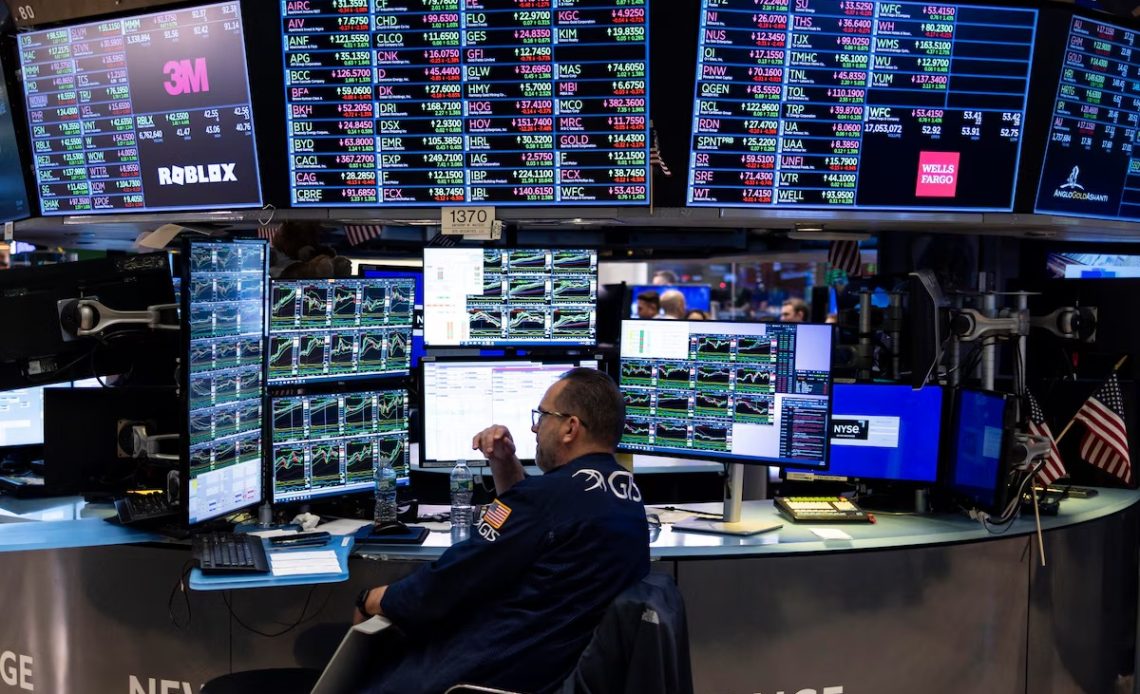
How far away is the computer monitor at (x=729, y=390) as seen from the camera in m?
3.29

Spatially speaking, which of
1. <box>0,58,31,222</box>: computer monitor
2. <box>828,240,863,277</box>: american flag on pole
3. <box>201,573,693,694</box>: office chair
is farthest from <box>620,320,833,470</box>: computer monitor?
<box>828,240,863,277</box>: american flag on pole

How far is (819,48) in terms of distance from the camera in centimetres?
378

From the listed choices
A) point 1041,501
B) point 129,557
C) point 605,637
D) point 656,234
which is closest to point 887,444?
point 1041,501

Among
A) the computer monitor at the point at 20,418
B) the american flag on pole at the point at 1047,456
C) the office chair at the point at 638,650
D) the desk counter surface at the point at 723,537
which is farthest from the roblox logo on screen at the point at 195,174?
the american flag on pole at the point at 1047,456

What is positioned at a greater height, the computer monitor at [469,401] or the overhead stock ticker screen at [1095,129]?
the overhead stock ticker screen at [1095,129]

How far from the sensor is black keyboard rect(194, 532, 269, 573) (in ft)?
9.12

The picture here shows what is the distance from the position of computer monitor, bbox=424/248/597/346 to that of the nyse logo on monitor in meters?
1.17

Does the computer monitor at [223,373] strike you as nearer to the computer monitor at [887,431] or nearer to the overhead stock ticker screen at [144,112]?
the overhead stock ticker screen at [144,112]

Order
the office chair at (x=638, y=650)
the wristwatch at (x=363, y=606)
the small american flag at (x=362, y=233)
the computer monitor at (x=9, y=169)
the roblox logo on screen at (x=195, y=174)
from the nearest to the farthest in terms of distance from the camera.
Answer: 1. the office chair at (x=638, y=650)
2. the wristwatch at (x=363, y=606)
3. the roblox logo on screen at (x=195, y=174)
4. the computer monitor at (x=9, y=169)
5. the small american flag at (x=362, y=233)

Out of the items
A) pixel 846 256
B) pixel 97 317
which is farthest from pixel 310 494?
pixel 846 256

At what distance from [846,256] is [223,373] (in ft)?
16.8

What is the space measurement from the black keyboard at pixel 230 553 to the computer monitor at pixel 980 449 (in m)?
2.26

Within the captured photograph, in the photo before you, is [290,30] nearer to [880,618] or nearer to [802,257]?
[880,618]

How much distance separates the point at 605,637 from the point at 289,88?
8.63ft
